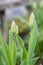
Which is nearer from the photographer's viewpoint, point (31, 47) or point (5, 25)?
point (31, 47)

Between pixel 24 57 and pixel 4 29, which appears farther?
pixel 4 29

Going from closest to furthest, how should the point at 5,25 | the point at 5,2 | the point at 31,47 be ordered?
the point at 31,47 < the point at 5,2 < the point at 5,25

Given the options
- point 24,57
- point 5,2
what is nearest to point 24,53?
point 24,57

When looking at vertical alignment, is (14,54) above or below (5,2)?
below

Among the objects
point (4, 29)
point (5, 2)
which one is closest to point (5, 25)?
point (4, 29)

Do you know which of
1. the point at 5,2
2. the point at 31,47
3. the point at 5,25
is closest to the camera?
the point at 31,47

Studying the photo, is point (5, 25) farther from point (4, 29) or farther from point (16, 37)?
point (16, 37)

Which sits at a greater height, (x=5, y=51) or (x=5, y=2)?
(x=5, y=2)

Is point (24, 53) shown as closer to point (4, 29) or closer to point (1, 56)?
point (1, 56)
